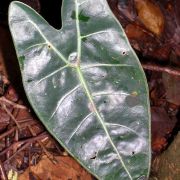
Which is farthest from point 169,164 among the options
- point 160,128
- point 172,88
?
point 172,88

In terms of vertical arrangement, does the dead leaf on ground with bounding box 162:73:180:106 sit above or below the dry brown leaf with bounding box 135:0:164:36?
below

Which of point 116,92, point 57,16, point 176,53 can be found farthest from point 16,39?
point 176,53

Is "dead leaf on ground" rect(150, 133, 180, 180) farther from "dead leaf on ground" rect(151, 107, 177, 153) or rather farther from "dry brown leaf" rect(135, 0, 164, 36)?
"dry brown leaf" rect(135, 0, 164, 36)

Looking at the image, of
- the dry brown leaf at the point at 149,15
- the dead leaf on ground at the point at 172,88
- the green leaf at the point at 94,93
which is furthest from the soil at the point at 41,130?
the green leaf at the point at 94,93

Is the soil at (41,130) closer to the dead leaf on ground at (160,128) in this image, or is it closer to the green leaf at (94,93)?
the dead leaf on ground at (160,128)

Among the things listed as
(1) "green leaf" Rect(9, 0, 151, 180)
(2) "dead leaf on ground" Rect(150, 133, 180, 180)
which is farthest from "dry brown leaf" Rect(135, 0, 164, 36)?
(1) "green leaf" Rect(9, 0, 151, 180)

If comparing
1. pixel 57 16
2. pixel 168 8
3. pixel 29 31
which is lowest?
pixel 168 8

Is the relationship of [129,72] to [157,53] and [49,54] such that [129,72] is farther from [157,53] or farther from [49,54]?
[157,53]

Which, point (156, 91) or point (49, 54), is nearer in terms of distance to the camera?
point (49, 54)
